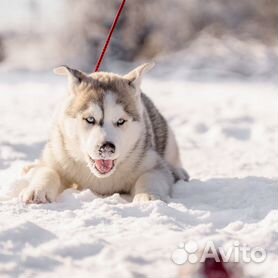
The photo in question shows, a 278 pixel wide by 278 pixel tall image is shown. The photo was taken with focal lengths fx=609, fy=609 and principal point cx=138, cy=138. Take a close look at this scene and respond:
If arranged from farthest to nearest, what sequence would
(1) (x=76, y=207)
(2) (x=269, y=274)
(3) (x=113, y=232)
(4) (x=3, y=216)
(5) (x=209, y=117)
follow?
1. (5) (x=209, y=117)
2. (1) (x=76, y=207)
3. (4) (x=3, y=216)
4. (3) (x=113, y=232)
5. (2) (x=269, y=274)

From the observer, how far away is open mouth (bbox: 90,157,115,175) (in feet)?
11.2

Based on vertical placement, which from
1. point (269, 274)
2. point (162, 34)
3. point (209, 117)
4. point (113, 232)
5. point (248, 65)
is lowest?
point (269, 274)

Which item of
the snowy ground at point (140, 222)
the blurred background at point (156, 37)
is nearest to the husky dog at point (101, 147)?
the snowy ground at point (140, 222)

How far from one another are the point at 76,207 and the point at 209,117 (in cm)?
455

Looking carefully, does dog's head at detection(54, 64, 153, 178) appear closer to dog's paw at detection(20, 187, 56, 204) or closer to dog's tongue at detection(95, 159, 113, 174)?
dog's tongue at detection(95, 159, 113, 174)

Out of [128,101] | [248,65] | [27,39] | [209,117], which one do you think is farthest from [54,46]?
[128,101]

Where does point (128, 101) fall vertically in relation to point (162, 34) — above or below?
below

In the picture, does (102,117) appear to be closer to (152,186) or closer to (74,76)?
(74,76)

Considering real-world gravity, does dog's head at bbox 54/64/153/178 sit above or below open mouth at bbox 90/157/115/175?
above

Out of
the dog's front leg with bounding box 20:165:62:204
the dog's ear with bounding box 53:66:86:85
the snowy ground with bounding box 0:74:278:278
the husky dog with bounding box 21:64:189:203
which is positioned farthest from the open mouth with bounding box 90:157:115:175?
the dog's ear with bounding box 53:66:86:85

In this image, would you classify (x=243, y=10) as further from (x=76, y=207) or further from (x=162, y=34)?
(x=76, y=207)

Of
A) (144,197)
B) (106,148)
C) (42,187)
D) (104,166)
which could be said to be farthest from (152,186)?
(42,187)

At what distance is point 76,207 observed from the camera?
3215mm

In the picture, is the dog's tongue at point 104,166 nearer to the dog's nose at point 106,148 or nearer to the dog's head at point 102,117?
the dog's head at point 102,117
